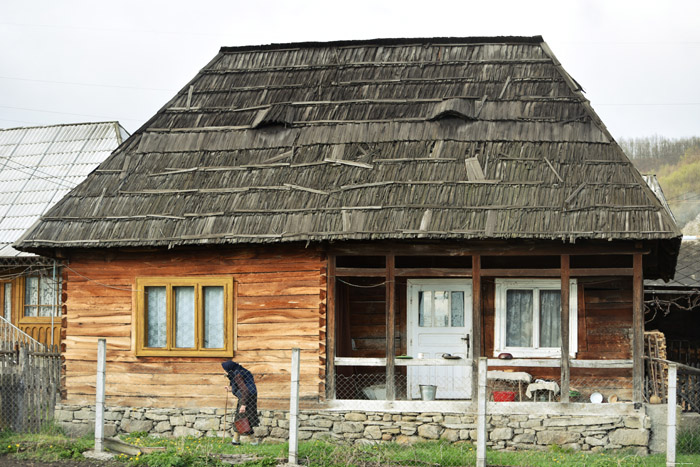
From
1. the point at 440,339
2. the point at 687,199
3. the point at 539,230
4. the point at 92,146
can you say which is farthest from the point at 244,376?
→ the point at 687,199

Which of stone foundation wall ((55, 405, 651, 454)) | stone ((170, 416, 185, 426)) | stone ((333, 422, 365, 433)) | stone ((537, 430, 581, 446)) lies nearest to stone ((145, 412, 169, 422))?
stone foundation wall ((55, 405, 651, 454))

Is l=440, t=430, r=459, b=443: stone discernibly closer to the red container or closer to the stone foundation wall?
the stone foundation wall

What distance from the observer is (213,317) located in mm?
12766

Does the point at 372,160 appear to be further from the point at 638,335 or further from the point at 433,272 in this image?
the point at 638,335

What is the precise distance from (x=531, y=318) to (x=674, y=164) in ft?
145

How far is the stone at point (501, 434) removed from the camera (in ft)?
38.1

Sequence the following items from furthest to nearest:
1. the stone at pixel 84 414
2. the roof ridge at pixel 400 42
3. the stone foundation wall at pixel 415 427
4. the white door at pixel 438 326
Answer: the roof ridge at pixel 400 42
the white door at pixel 438 326
the stone at pixel 84 414
the stone foundation wall at pixel 415 427

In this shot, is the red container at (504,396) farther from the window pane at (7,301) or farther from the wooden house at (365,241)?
the window pane at (7,301)

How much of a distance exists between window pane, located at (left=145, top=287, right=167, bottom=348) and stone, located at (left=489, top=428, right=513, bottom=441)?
5.13 metres

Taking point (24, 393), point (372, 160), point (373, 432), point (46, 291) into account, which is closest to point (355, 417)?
point (373, 432)

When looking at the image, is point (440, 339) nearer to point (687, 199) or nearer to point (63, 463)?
point (63, 463)

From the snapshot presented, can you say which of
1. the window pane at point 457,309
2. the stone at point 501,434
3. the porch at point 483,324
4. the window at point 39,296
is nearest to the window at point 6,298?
the window at point 39,296

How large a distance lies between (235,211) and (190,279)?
50.0 inches

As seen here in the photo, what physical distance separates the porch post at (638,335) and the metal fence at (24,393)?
8695 millimetres
